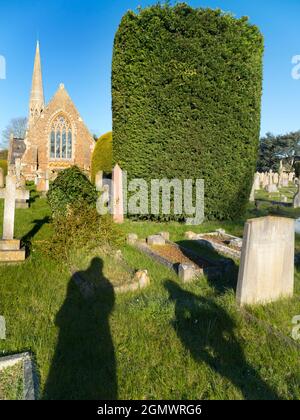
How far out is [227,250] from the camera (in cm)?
741

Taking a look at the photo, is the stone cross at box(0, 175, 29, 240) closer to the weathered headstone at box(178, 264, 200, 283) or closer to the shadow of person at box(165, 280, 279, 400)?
the weathered headstone at box(178, 264, 200, 283)

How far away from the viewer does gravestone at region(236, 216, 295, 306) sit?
13.7ft

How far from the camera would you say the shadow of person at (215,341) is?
2760mm

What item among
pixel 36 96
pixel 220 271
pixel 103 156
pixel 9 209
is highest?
pixel 36 96

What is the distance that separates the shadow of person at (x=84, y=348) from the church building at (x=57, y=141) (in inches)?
929

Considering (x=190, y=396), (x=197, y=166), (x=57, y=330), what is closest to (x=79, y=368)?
Result: (x=57, y=330)

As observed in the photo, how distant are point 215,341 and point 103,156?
19.5m

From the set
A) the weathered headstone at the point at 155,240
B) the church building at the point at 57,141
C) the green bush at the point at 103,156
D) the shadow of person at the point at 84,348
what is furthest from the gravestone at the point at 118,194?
the church building at the point at 57,141

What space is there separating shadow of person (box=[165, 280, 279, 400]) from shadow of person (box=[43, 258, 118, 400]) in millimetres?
957

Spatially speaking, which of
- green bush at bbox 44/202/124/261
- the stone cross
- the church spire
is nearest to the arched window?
the church spire

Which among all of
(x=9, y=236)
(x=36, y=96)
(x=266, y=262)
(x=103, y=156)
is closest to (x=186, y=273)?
(x=266, y=262)

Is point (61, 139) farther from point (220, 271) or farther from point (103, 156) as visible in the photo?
point (220, 271)

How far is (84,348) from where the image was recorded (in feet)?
10.9
